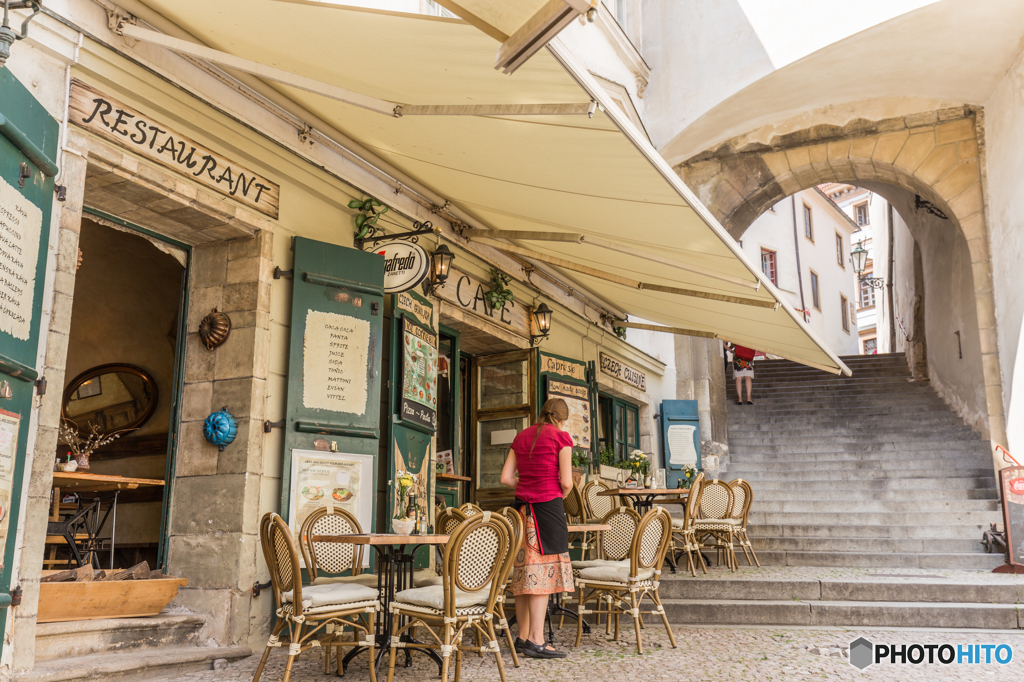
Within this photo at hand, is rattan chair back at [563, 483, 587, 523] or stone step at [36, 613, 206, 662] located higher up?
rattan chair back at [563, 483, 587, 523]

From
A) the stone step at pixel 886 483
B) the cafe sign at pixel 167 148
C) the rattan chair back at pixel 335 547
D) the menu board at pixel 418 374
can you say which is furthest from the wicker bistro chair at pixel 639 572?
the stone step at pixel 886 483

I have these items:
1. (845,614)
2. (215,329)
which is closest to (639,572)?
(845,614)

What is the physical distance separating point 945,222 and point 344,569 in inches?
435

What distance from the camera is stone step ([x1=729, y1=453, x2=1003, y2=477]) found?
381 inches

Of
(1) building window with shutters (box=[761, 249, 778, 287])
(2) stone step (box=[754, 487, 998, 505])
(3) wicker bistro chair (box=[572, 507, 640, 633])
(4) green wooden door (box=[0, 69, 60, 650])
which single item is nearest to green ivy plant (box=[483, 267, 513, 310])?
(3) wicker bistro chair (box=[572, 507, 640, 633])

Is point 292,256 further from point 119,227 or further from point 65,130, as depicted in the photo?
point 65,130

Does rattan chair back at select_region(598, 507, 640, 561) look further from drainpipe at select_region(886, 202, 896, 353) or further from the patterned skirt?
drainpipe at select_region(886, 202, 896, 353)

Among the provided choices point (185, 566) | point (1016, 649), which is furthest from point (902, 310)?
point (185, 566)

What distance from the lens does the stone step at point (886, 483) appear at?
8727mm

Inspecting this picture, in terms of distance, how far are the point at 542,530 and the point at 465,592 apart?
735mm

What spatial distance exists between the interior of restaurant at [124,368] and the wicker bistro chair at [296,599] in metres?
2.75

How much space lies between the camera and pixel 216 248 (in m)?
4.75

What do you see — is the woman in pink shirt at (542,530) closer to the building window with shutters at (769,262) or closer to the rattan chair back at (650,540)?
the rattan chair back at (650,540)

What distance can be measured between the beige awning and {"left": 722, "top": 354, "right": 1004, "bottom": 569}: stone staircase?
2.53 meters
